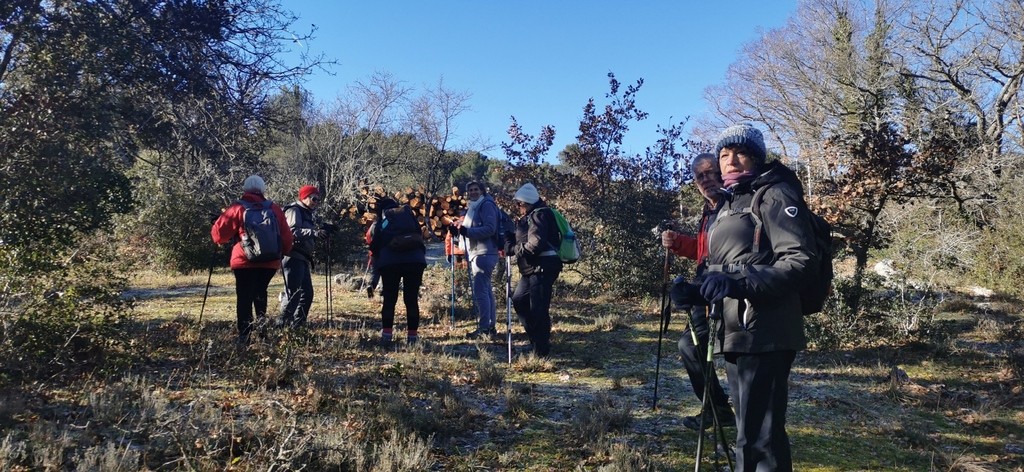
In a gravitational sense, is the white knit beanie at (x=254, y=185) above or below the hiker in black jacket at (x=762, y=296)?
above

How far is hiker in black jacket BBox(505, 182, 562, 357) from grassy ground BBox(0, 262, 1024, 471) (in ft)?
1.89

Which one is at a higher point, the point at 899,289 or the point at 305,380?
the point at 899,289

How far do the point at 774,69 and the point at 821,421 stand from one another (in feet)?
78.1

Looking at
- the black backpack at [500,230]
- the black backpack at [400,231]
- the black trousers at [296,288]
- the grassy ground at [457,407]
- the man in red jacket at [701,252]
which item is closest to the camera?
the grassy ground at [457,407]

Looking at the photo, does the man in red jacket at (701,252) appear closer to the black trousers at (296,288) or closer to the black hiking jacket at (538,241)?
the black hiking jacket at (538,241)

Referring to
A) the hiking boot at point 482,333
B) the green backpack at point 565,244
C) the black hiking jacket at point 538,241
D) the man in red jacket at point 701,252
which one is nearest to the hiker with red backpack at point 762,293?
the man in red jacket at point 701,252

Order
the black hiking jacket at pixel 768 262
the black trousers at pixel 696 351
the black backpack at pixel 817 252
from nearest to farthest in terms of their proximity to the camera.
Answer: the black hiking jacket at pixel 768 262 → the black backpack at pixel 817 252 → the black trousers at pixel 696 351

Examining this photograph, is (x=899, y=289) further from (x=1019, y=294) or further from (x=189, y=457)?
(x=189, y=457)

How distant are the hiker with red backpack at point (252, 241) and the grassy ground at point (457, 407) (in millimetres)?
435

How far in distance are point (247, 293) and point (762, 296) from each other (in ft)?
16.2

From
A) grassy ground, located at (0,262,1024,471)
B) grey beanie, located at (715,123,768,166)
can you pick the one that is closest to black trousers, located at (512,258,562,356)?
grassy ground, located at (0,262,1024,471)

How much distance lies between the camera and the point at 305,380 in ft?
16.0

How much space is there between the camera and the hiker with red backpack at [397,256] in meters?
6.28

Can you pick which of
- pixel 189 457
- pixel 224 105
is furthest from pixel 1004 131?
pixel 189 457
